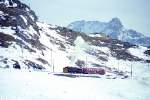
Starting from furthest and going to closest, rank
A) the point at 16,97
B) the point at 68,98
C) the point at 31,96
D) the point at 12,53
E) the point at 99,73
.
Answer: the point at 12,53
the point at 99,73
the point at 68,98
the point at 31,96
the point at 16,97

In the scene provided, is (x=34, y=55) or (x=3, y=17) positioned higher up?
(x=3, y=17)

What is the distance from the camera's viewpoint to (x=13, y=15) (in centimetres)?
19238

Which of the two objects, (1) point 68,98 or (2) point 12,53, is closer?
(1) point 68,98

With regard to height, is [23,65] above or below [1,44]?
below

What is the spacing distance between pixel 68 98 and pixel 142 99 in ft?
55.9

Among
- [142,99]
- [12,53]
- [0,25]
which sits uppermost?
[0,25]

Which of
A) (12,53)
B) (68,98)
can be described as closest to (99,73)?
(12,53)

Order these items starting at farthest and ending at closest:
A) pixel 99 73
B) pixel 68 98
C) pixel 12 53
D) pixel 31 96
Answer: pixel 12 53 → pixel 99 73 → pixel 68 98 → pixel 31 96

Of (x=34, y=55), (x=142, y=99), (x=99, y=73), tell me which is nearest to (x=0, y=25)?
(x=34, y=55)

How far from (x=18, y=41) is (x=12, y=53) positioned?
779 inches

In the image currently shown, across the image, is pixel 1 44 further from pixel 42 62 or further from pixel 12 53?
pixel 42 62

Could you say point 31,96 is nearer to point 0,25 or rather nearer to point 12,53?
point 12,53

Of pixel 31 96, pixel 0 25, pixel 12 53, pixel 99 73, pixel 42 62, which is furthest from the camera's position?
pixel 0 25

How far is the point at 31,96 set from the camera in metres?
34.3
